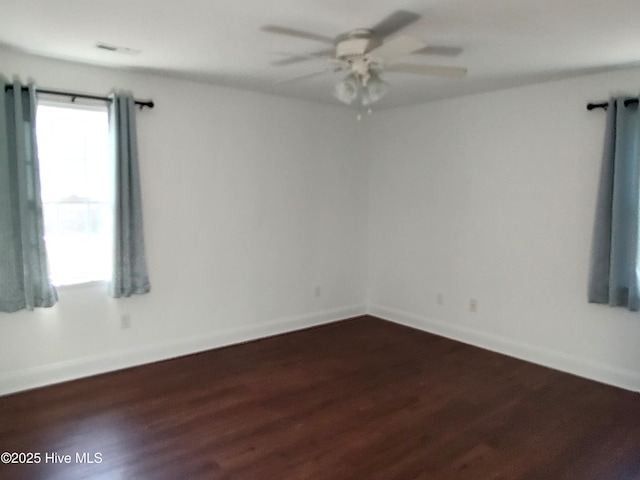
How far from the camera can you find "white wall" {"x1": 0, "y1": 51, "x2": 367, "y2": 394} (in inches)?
148

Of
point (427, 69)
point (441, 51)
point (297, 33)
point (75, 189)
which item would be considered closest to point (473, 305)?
point (441, 51)

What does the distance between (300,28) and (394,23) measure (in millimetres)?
518

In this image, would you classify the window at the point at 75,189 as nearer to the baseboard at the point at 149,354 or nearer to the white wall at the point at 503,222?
the baseboard at the point at 149,354

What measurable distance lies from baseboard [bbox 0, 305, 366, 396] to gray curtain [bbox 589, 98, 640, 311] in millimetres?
2780

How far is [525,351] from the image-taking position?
4.35 m

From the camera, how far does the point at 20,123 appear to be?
11.0 feet

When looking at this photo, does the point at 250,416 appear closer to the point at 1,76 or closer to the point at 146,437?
the point at 146,437

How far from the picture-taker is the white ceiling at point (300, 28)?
2.45m

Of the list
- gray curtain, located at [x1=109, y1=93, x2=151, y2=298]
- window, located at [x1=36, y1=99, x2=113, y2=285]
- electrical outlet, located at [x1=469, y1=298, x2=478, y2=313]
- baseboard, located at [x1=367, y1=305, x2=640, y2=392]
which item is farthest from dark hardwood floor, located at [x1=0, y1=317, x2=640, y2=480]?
window, located at [x1=36, y1=99, x2=113, y2=285]

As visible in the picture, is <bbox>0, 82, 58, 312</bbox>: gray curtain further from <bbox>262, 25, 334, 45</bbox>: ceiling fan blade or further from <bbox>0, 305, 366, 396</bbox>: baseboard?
<bbox>262, 25, 334, 45</bbox>: ceiling fan blade

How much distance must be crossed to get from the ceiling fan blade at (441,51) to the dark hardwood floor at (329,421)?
2.37 m

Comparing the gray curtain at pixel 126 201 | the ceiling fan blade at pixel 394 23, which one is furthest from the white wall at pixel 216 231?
the ceiling fan blade at pixel 394 23

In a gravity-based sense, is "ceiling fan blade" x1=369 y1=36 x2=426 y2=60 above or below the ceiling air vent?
below

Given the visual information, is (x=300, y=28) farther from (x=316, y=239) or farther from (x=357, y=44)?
(x=316, y=239)
